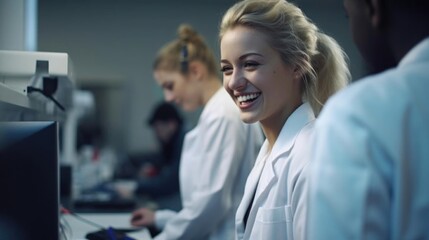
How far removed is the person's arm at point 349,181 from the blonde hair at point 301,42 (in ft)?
2.18

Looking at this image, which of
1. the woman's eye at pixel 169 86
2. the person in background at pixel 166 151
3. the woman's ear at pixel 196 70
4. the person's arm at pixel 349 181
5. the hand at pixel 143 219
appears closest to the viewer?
the person's arm at pixel 349 181

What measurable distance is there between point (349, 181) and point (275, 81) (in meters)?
0.68

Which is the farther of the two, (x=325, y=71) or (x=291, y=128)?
(x=325, y=71)

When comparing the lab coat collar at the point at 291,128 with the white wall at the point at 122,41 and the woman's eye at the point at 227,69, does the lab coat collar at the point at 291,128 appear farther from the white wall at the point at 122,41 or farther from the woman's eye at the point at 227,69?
the white wall at the point at 122,41

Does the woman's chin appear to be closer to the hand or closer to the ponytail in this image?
the ponytail

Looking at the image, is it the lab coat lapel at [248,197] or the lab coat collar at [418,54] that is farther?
the lab coat lapel at [248,197]

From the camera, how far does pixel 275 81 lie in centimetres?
133

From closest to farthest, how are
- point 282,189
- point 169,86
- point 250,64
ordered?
1. point 282,189
2. point 250,64
3. point 169,86

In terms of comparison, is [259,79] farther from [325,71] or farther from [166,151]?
[166,151]

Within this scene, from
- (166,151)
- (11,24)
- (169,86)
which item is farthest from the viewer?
(166,151)

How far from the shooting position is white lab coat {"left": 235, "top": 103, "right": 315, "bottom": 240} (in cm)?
118

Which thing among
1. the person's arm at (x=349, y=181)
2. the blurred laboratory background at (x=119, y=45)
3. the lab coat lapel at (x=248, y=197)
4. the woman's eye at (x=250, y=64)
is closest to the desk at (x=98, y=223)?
the lab coat lapel at (x=248, y=197)

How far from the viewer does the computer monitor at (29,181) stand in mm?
1077

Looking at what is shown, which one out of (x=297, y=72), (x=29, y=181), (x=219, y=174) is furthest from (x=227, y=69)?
(x=29, y=181)
